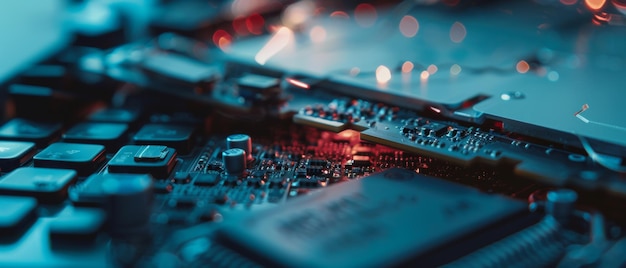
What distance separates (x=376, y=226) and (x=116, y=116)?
131 cm

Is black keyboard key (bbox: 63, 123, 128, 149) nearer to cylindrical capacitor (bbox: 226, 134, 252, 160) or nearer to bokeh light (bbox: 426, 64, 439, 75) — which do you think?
cylindrical capacitor (bbox: 226, 134, 252, 160)

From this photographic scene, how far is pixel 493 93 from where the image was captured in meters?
2.23

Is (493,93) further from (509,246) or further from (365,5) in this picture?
(365,5)

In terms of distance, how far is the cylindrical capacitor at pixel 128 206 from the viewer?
4.95 feet

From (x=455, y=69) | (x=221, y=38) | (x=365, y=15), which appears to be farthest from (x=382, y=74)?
(x=365, y=15)

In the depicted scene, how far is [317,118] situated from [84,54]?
3.96 feet

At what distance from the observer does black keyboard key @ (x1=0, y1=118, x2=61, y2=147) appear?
219 centimetres

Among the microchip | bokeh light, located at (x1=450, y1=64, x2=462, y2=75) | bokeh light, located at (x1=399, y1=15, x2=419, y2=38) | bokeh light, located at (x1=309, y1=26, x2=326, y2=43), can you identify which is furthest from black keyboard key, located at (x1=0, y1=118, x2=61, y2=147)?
bokeh light, located at (x1=399, y1=15, x2=419, y2=38)

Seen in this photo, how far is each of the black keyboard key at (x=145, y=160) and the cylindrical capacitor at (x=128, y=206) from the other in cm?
35

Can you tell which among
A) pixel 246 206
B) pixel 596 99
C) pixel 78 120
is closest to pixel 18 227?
pixel 246 206

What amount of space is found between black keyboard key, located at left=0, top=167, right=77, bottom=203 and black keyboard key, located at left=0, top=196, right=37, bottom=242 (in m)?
0.04

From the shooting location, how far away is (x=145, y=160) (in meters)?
1.95

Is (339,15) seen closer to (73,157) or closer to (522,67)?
(522,67)

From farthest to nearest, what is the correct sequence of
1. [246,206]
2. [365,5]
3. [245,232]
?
[365,5], [246,206], [245,232]
